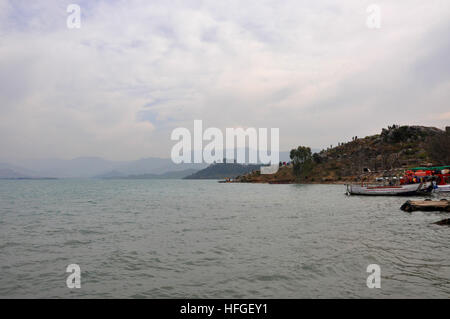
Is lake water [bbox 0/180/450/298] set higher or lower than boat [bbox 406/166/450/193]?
lower

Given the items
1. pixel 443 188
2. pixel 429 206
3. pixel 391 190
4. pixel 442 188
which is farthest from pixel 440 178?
pixel 429 206

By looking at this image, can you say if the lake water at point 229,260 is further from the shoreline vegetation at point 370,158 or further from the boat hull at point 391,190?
the shoreline vegetation at point 370,158

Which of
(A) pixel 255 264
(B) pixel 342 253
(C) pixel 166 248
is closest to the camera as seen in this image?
(A) pixel 255 264

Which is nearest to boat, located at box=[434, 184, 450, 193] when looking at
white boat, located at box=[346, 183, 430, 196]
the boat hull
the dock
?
white boat, located at box=[346, 183, 430, 196]

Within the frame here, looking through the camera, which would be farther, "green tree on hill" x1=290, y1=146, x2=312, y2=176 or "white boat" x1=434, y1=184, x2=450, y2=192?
"green tree on hill" x1=290, y1=146, x2=312, y2=176

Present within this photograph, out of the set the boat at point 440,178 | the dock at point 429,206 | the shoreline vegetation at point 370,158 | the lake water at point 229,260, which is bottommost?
the lake water at point 229,260

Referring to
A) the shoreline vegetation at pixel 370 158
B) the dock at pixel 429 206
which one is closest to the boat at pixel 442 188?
the dock at pixel 429 206

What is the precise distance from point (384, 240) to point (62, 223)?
3346 cm

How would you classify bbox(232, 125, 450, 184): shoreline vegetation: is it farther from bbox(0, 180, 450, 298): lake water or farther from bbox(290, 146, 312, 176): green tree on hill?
bbox(0, 180, 450, 298): lake water

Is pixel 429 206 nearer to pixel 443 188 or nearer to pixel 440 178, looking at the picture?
pixel 443 188

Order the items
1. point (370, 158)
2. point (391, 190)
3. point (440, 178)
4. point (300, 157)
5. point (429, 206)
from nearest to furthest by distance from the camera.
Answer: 1. point (429, 206)
2. point (391, 190)
3. point (440, 178)
4. point (370, 158)
5. point (300, 157)
